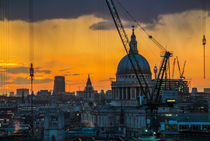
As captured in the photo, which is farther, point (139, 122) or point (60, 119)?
point (139, 122)

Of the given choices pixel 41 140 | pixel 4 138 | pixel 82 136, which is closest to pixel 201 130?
pixel 82 136

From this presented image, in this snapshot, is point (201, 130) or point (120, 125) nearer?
point (201, 130)

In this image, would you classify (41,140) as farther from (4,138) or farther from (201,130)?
(201,130)

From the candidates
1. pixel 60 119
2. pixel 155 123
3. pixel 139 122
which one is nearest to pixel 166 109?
pixel 139 122

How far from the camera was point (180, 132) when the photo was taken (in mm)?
160875

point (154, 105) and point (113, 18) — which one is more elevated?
point (113, 18)

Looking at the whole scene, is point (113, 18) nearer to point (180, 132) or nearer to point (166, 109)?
point (180, 132)

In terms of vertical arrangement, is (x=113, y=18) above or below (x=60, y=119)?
above

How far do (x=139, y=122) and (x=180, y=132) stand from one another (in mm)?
38271

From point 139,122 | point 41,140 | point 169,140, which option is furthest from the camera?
point 139,122

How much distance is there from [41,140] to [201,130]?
45.6 meters

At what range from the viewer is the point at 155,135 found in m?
156

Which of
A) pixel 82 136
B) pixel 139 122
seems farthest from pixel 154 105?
pixel 139 122

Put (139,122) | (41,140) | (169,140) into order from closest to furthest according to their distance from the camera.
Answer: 1. (169,140)
2. (41,140)
3. (139,122)
